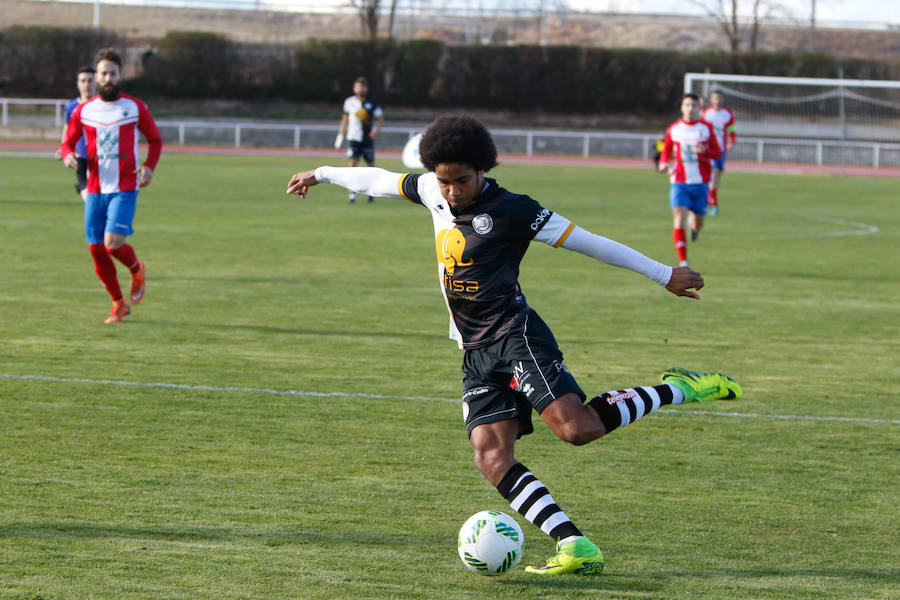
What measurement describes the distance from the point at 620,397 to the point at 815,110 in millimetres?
35514

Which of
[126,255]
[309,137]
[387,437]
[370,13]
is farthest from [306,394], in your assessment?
[370,13]

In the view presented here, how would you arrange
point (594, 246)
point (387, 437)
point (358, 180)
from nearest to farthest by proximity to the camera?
point (594, 246)
point (358, 180)
point (387, 437)

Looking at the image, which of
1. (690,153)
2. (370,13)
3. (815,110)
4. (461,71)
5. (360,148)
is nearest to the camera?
(690,153)

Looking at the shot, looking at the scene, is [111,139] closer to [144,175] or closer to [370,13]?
[144,175]

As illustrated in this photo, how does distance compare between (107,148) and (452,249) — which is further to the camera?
(107,148)

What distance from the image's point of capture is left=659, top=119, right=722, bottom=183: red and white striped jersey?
14.5 meters

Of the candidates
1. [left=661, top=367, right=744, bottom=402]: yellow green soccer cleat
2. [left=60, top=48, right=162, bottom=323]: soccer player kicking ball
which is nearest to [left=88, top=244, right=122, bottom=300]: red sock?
[left=60, top=48, right=162, bottom=323]: soccer player kicking ball

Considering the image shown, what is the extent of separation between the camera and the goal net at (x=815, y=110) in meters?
36.8

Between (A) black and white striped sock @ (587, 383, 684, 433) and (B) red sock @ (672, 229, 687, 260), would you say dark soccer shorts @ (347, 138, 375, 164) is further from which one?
(A) black and white striped sock @ (587, 383, 684, 433)

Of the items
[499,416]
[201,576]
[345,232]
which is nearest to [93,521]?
[201,576]

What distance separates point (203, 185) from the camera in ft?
82.4

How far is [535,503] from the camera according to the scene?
14.9 ft

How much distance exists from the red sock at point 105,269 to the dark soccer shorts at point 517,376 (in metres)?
5.99

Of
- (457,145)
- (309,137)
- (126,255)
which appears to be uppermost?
(457,145)
